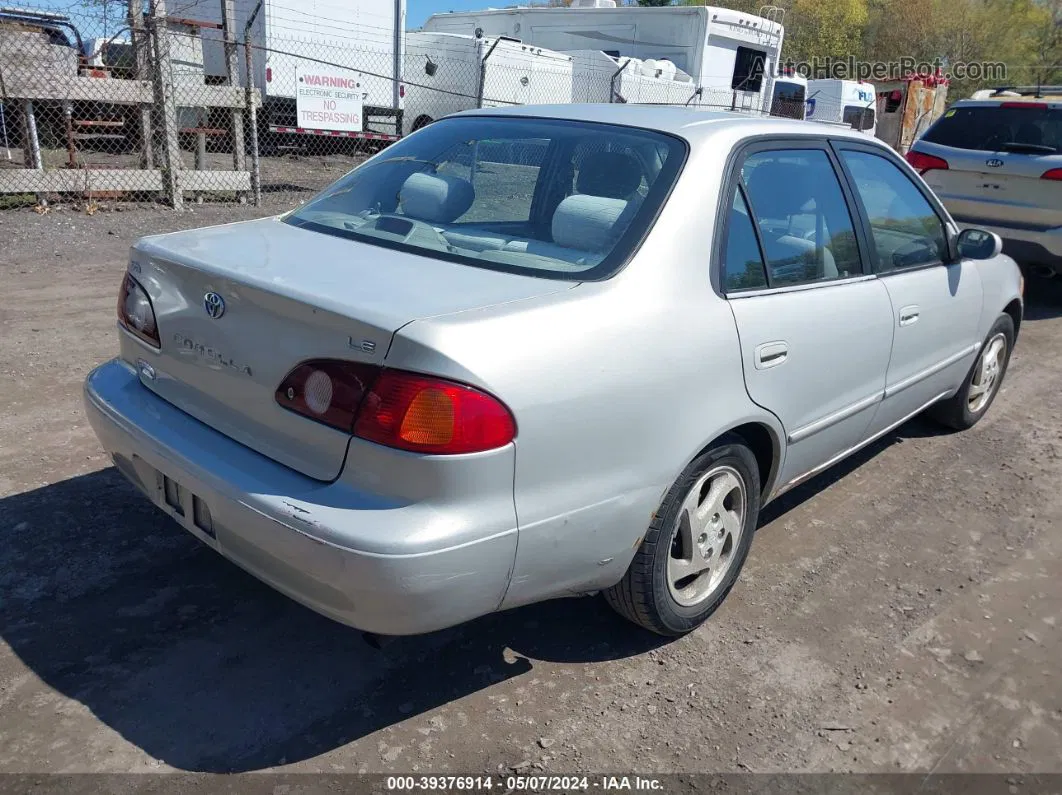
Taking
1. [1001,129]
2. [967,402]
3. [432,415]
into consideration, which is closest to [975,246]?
[967,402]

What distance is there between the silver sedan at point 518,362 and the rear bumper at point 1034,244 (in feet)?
16.1

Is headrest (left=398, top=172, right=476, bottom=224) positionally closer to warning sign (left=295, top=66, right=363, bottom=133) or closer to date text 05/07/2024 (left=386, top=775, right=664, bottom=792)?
date text 05/07/2024 (left=386, top=775, right=664, bottom=792)

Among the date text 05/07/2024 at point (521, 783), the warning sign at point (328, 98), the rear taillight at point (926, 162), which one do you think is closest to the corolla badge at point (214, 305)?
the date text 05/07/2024 at point (521, 783)

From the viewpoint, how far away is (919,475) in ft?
15.0

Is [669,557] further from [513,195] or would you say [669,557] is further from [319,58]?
[319,58]

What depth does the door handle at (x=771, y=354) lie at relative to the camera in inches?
114

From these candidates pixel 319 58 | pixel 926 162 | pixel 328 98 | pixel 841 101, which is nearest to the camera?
pixel 926 162

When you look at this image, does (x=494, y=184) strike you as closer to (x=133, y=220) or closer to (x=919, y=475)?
(x=919, y=475)

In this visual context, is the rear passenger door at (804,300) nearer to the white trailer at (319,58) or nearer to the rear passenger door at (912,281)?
the rear passenger door at (912,281)

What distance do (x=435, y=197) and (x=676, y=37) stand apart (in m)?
16.9

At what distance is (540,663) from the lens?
2.89m

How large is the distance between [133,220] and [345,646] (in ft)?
25.3

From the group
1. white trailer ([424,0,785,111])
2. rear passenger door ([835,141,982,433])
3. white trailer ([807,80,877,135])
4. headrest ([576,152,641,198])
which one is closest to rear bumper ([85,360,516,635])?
headrest ([576,152,641,198])

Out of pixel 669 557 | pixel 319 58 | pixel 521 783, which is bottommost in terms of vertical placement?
pixel 521 783
